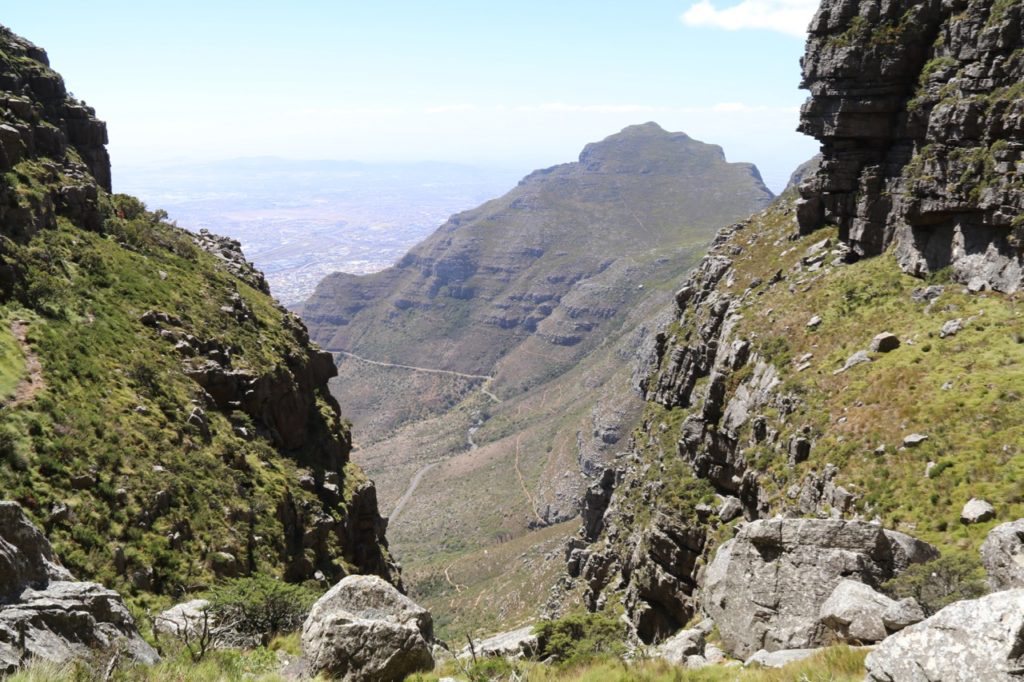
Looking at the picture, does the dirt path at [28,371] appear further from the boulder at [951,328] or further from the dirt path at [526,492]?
the dirt path at [526,492]

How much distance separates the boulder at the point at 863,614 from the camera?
1420 cm

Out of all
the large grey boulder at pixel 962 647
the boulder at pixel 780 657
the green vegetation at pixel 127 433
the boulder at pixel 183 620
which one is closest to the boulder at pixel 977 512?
the boulder at pixel 780 657

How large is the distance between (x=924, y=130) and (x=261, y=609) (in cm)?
4967

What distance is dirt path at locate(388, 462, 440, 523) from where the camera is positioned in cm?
16273

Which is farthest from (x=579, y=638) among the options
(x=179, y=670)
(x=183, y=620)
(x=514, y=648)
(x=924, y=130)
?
(x=924, y=130)

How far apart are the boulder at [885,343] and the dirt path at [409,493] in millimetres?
134387

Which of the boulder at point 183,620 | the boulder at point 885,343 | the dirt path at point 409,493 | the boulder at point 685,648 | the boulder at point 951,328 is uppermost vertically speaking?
the boulder at point 951,328

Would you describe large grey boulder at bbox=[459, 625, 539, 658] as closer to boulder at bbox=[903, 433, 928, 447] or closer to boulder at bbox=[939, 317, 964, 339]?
boulder at bbox=[903, 433, 928, 447]

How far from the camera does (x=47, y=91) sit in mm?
57000

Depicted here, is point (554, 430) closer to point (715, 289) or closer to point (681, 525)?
point (715, 289)

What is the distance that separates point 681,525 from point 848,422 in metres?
13.9

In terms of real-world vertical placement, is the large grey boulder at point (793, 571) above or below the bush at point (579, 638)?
above

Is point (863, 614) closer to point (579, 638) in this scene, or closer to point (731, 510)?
point (579, 638)

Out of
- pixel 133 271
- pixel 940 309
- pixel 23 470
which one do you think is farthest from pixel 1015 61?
pixel 133 271
